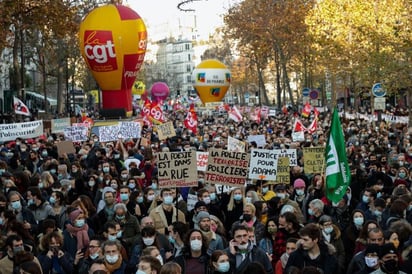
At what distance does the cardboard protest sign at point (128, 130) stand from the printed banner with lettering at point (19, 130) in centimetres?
289

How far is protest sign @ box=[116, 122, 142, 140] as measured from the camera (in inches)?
949

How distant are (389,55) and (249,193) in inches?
965

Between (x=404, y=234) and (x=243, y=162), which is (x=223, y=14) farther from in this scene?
(x=404, y=234)

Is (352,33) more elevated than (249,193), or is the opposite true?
(352,33)

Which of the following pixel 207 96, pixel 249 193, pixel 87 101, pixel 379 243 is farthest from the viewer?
pixel 87 101

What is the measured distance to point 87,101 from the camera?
11094cm

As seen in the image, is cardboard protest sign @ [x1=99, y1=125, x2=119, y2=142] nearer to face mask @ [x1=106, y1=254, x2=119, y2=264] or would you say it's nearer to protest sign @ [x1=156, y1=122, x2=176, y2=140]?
protest sign @ [x1=156, y1=122, x2=176, y2=140]

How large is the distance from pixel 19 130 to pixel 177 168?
12879 millimetres

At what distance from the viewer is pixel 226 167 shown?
14.2 m

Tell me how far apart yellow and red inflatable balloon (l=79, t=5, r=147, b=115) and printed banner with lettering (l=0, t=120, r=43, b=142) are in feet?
58.3

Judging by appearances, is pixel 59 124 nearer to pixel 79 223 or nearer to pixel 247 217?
pixel 79 223

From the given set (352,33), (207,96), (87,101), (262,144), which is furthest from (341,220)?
(87,101)

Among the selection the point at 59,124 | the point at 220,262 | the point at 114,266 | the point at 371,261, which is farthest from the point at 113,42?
the point at 371,261

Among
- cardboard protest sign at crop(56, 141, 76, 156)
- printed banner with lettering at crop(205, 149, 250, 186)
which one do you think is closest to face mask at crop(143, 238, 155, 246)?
printed banner with lettering at crop(205, 149, 250, 186)
